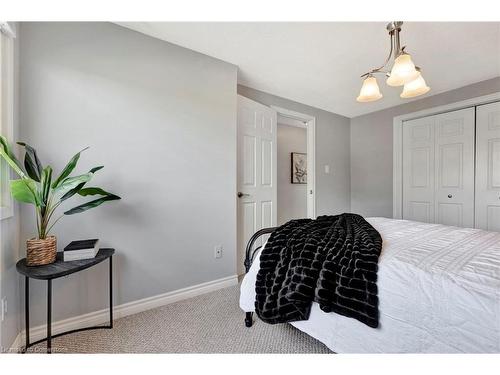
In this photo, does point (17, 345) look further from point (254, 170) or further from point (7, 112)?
point (254, 170)

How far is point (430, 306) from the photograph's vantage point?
2.83ft

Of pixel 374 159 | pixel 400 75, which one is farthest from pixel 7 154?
pixel 374 159

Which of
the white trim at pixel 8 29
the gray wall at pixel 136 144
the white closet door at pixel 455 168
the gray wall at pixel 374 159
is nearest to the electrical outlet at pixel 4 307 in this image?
the gray wall at pixel 136 144

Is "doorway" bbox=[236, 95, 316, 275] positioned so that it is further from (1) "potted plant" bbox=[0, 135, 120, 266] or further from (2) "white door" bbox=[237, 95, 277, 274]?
(1) "potted plant" bbox=[0, 135, 120, 266]

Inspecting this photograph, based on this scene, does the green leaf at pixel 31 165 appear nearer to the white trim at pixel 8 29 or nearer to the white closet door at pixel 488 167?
the white trim at pixel 8 29

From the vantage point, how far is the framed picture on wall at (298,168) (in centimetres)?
435

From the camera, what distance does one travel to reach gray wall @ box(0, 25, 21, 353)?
3.95 ft

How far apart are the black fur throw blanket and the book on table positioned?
1030 mm

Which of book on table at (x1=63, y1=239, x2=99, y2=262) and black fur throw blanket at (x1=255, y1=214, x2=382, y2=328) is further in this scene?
book on table at (x1=63, y1=239, x2=99, y2=262)

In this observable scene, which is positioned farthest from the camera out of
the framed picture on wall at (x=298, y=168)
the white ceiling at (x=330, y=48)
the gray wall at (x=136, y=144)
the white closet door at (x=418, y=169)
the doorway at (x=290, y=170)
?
the framed picture on wall at (x=298, y=168)

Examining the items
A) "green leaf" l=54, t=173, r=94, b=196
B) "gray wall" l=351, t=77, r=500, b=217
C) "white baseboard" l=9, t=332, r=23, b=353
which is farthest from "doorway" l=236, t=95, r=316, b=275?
"gray wall" l=351, t=77, r=500, b=217

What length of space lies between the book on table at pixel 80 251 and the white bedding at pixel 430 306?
1.35 metres

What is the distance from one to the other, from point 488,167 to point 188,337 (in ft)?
11.8
